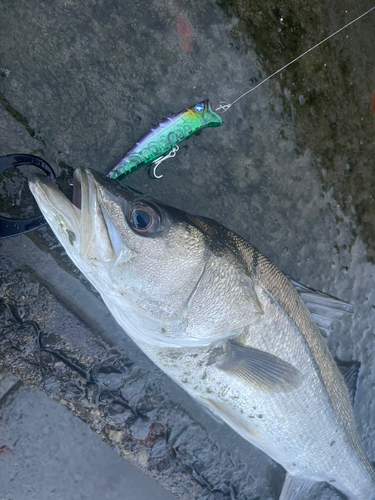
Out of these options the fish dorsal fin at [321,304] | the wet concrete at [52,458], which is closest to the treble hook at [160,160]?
the fish dorsal fin at [321,304]

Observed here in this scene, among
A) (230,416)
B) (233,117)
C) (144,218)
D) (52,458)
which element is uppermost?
(233,117)

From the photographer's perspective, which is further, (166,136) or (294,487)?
(294,487)

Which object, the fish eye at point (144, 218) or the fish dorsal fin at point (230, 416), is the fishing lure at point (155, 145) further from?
the fish dorsal fin at point (230, 416)

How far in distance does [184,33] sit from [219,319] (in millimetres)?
1959

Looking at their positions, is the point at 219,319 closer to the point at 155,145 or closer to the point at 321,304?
the point at 321,304

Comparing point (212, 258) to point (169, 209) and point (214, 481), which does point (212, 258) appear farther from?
point (214, 481)

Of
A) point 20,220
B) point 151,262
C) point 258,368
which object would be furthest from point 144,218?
point 258,368

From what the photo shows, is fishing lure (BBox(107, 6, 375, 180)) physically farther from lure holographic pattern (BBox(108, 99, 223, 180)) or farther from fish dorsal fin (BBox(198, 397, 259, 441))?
fish dorsal fin (BBox(198, 397, 259, 441))

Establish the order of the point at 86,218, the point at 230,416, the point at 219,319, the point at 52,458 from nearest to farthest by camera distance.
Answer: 1. the point at 86,218
2. the point at 219,319
3. the point at 230,416
4. the point at 52,458

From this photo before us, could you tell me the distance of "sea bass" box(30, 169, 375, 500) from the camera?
1.73 meters

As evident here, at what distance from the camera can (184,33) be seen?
246cm

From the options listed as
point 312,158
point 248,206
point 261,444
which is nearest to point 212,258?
point 248,206

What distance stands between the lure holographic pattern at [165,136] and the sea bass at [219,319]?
50 centimetres

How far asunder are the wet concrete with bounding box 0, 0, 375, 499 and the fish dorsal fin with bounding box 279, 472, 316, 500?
235 mm
